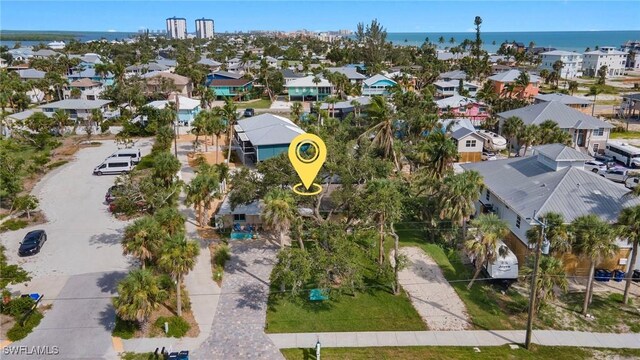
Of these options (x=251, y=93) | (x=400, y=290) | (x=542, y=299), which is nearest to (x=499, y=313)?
(x=542, y=299)

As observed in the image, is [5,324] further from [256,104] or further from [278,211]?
[256,104]

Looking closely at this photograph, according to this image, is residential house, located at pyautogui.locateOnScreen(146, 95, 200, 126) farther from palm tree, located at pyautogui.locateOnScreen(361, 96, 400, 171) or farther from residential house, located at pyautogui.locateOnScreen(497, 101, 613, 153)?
residential house, located at pyautogui.locateOnScreen(497, 101, 613, 153)

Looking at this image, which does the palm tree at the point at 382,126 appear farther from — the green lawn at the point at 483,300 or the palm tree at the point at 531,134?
the palm tree at the point at 531,134

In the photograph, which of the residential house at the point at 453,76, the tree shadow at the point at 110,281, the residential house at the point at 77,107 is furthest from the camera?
the residential house at the point at 453,76

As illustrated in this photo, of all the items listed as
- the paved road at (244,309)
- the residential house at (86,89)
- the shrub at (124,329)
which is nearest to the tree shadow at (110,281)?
the shrub at (124,329)

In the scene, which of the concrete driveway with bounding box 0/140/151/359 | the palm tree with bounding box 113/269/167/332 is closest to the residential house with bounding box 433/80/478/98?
the concrete driveway with bounding box 0/140/151/359
